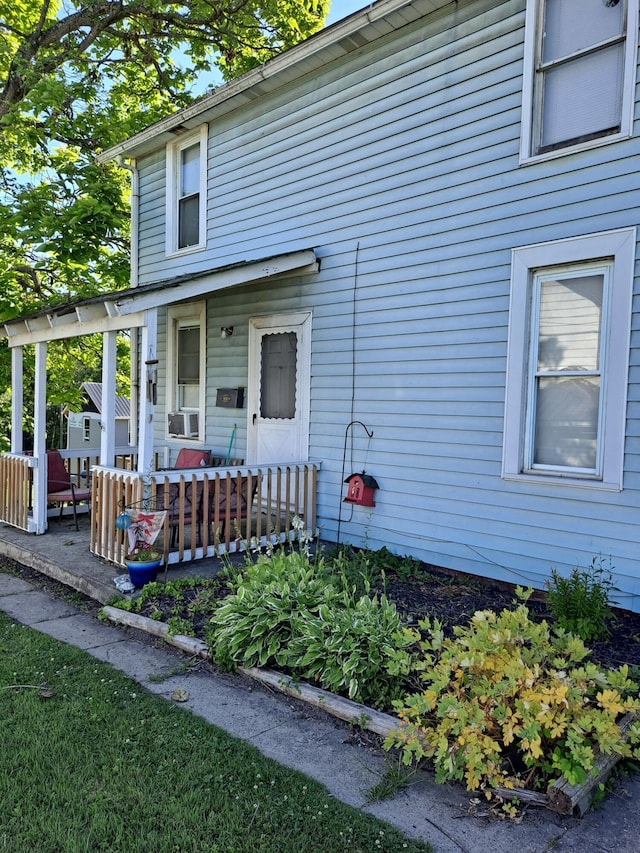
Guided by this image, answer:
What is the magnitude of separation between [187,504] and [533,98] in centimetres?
476

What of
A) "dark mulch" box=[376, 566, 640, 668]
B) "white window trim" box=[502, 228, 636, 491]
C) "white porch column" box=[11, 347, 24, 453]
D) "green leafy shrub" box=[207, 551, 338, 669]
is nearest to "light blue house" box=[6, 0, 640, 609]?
"white window trim" box=[502, 228, 636, 491]

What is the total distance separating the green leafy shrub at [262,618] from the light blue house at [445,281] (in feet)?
6.91

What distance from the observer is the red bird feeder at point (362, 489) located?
632cm

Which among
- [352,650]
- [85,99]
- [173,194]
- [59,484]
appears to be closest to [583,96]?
[352,650]

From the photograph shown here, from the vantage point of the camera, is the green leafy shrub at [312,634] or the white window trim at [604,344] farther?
the white window trim at [604,344]

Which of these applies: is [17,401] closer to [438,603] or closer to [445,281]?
[445,281]

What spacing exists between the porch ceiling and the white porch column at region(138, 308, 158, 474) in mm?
133

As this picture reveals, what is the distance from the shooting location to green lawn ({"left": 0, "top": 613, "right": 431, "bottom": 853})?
91.0 inches

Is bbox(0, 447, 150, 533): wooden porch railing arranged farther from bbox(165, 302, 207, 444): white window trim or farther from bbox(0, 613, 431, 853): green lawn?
bbox(0, 613, 431, 853): green lawn

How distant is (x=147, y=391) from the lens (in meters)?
5.69

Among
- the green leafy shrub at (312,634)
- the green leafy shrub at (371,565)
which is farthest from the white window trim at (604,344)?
the green leafy shrub at (312,634)

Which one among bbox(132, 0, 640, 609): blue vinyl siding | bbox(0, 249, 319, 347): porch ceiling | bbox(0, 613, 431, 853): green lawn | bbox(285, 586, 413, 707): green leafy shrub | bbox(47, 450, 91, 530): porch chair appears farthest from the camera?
bbox(47, 450, 91, 530): porch chair

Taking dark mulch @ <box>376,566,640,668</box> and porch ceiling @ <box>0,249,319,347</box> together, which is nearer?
dark mulch @ <box>376,566,640,668</box>

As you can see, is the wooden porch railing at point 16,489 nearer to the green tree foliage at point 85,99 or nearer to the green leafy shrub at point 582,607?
the green tree foliage at point 85,99
